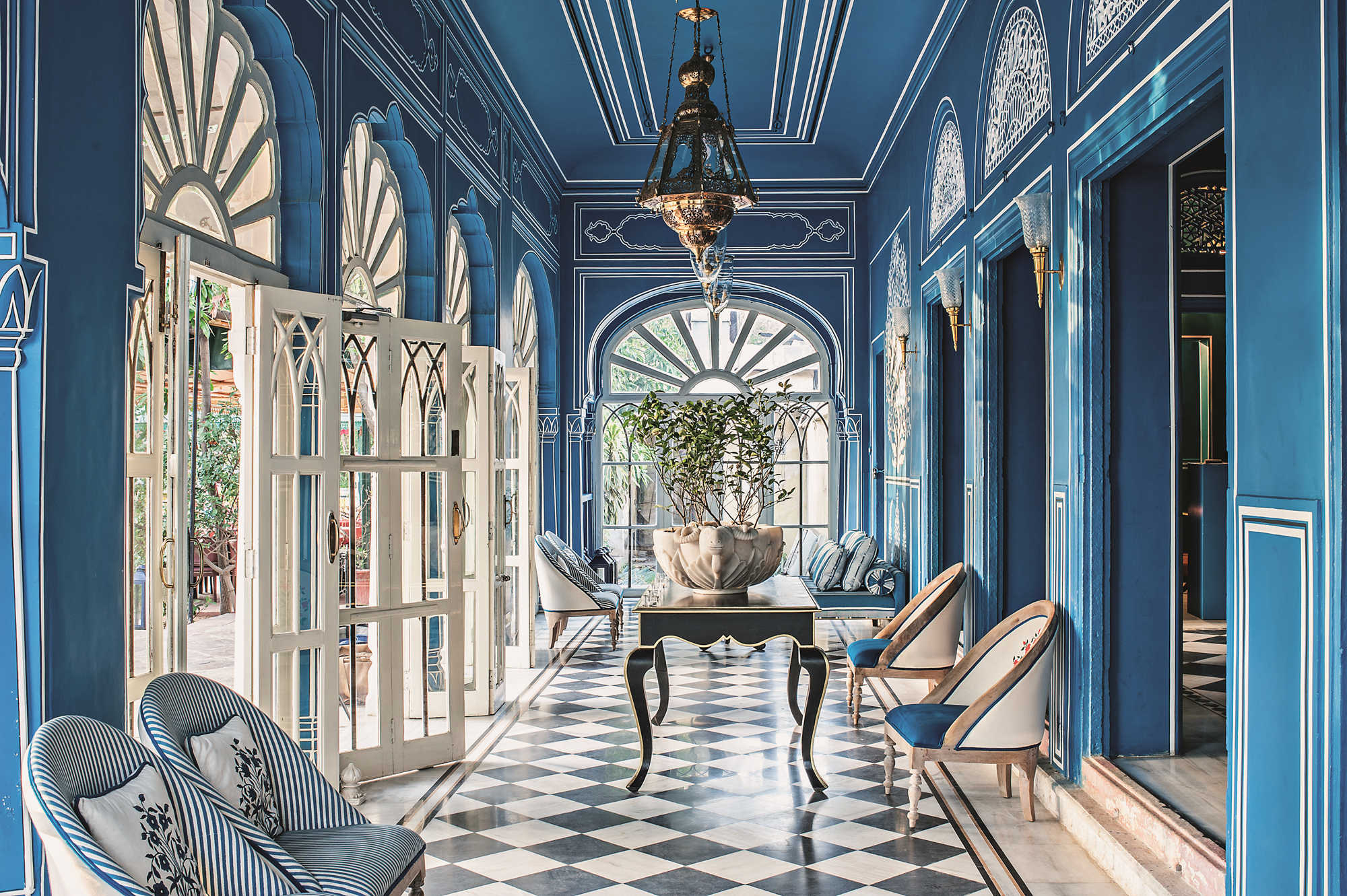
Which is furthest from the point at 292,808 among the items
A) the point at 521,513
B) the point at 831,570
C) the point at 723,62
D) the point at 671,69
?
the point at 671,69

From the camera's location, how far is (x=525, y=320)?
10414mm

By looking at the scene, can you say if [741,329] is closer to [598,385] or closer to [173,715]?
[598,385]

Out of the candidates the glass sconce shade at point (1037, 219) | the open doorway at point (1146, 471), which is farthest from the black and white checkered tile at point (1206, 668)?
the glass sconce shade at point (1037, 219)

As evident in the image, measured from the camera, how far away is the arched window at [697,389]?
1195 cm

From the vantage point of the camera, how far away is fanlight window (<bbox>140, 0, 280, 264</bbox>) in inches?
153

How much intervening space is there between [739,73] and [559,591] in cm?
412

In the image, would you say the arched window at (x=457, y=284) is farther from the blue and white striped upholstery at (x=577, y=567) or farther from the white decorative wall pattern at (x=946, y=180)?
the white decorative wall pattern at (x=946, y=180)

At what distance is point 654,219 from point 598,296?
3.15 ft

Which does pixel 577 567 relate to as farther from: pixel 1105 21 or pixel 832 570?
pixel 1105 21

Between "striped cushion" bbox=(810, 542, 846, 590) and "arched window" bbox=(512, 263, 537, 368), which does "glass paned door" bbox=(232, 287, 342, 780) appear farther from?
"arched window" bbox=(512, 263, 537, 368)

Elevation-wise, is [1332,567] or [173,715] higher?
[1332,567]

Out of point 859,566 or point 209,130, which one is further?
point 859,566

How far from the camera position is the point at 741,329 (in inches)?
475

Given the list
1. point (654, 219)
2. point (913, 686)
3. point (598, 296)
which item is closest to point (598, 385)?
point (598, 296)
